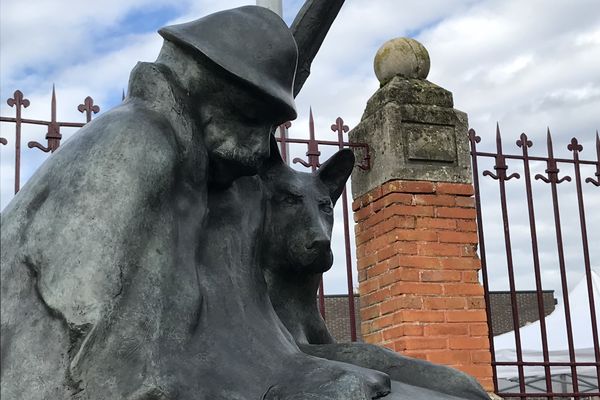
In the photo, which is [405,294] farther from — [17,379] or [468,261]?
[17,379]

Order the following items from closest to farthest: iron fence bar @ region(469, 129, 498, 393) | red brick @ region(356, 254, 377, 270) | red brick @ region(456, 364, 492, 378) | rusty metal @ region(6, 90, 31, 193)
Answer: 1. rusty metal @ region(6, 90, 31, 193)
2. red brick @ region(456, 364, 492, 378)
3. red brick @ region(356, 254, 377, 270)
4. iron fence bar @ region(469, 129, 498, 393)

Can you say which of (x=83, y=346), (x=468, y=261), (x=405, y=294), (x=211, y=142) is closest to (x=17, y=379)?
(x=83, y=346)

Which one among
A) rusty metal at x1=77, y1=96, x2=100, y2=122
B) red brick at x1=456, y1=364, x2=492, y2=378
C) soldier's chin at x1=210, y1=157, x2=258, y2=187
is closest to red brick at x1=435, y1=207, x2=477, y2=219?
red brick at x1=456, y1=364, x2=492, y2=378

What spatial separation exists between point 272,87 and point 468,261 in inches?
167

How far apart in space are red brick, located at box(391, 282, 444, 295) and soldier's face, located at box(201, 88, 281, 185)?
386cm

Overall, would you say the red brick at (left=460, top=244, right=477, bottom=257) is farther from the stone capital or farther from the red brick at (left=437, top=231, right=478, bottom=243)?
the stone capital

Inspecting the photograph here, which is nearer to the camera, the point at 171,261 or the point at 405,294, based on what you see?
the point at 171,261

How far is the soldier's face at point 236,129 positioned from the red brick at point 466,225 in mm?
4168

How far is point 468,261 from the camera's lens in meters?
5.62

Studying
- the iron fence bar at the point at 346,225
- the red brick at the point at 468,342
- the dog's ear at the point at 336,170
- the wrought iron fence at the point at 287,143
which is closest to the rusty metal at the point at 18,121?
the wrought iron fence at the point at 287,143

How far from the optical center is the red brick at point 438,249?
5.50 metres

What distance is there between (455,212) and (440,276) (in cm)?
44

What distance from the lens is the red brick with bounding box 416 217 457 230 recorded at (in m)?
5.55

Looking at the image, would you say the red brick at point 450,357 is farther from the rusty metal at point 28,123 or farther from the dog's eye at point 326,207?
the dog's eye at point 326,207
